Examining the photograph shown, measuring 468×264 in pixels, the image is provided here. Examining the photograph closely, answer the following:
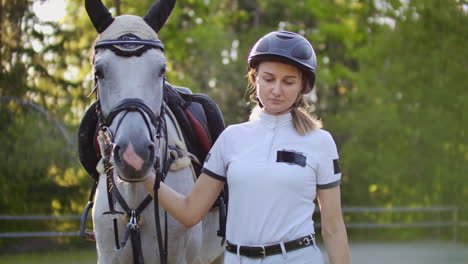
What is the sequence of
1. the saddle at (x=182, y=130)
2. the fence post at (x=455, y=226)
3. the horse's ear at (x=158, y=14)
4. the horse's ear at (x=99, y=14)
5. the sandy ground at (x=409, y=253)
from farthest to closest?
the fence post at (x=455, y=226) < the sandy ground at (x=409, y=253) < the saddle at (x=182, y=130) < the horse's ear at (x=158, y=14) < the horse's ear at (x=99, y=14)

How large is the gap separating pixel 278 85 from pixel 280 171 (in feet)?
1.40

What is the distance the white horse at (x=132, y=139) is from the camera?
3785 millimetres

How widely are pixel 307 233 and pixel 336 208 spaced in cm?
19

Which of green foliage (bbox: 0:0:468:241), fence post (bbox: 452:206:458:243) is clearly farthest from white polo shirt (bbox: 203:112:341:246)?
fence post (bbox: 452:206:458:243)

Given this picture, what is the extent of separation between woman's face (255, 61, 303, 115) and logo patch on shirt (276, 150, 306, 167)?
0.81 ft

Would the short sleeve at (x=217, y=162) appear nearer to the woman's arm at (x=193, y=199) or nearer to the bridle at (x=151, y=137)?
the woman's arm at (x=193, y=199)

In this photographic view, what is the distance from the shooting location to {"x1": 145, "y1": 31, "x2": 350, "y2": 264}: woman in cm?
356

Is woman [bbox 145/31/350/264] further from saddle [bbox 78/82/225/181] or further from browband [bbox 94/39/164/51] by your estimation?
saddle [bbox 78/82/225/181]

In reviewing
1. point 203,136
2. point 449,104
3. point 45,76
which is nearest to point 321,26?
point 449,104

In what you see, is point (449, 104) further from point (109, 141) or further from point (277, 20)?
point (109, 141)

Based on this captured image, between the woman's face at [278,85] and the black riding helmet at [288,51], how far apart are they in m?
0.05

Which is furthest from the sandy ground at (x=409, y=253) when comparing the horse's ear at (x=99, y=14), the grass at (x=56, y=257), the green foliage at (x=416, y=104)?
the horse's ear at (x=99, y=14)

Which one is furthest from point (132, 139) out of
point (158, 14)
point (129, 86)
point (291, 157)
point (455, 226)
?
point (455, 226)

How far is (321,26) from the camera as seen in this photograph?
2586 cm
